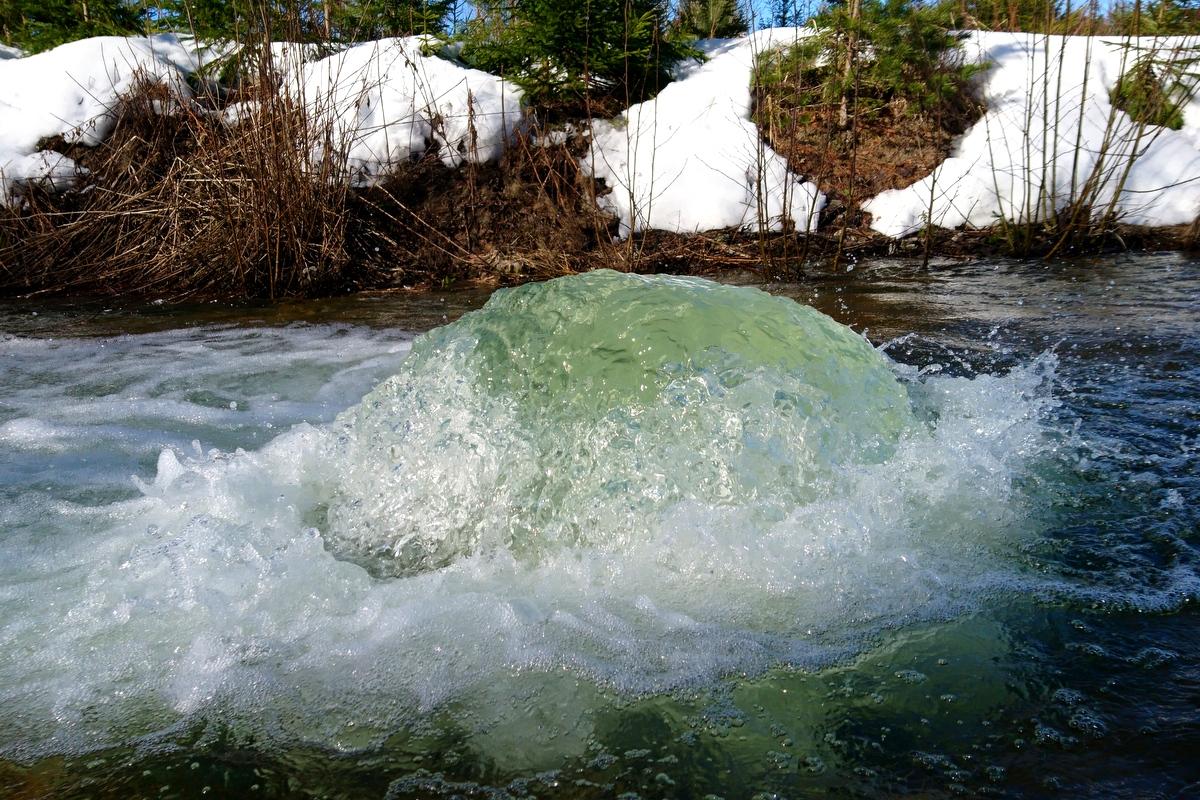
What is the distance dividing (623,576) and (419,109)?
7046 mm

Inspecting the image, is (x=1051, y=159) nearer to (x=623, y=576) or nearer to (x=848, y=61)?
(x=848, y=61)

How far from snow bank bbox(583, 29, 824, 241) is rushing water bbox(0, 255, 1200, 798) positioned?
15.0 ft

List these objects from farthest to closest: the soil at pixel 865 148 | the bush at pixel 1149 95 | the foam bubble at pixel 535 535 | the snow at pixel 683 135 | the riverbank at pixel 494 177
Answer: the soil at pixel 865 148
the snow at pixel 683 135
the riverbank at pixel 494 177
the bush at pixel 1149 95
the foam bubble at pixel 535 535

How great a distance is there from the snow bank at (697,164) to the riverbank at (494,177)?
3cm

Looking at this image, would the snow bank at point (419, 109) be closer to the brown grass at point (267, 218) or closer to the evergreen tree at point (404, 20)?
the brown grass at point (267, 218)

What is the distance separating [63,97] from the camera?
25.1 feet

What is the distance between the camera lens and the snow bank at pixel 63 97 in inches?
290

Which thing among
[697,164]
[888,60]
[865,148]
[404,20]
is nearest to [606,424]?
[697,164]

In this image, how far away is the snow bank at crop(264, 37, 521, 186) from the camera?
7.78 metres

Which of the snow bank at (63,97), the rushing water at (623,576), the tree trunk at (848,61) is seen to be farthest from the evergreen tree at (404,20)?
the rushing water at (623,576)

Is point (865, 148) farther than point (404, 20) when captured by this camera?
No

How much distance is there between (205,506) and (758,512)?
5.30 feet

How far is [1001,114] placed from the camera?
27.5ft

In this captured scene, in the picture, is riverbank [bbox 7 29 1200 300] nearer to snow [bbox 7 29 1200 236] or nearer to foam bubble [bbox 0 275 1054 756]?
snow [bbox 7 29 1200 236]
